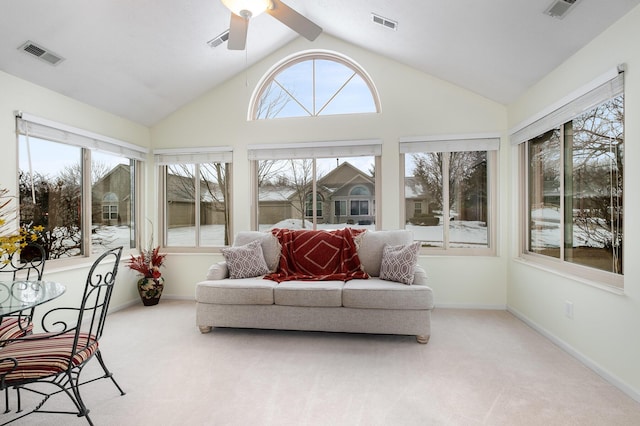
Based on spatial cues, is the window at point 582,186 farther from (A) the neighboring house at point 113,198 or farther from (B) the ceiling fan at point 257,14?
(A) the neighboring house at point 113,198

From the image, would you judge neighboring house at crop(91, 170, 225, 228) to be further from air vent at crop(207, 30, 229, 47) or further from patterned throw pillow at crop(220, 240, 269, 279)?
air vent at crop(207, 30, 229, 47)

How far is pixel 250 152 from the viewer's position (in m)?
4.73

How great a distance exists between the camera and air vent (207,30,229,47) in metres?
3.74

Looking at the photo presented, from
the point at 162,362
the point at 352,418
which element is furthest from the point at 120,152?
the point at 352,418

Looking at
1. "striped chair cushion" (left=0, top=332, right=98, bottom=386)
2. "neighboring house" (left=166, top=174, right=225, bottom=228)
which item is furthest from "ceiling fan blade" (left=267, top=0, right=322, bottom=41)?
"neighboring house" (left=166, top=174, right=225, bottom=228)

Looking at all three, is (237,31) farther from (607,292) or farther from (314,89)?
(607,292)

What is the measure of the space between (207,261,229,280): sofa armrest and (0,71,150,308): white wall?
4.61ft

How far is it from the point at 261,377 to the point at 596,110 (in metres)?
3.19

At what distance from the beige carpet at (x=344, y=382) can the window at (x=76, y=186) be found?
4.15 feet

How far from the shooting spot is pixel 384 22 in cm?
351

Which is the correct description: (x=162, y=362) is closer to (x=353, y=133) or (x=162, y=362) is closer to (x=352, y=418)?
(x=352, y=418)

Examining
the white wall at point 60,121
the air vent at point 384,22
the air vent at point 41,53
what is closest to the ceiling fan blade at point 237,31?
the air vent at point 384,22

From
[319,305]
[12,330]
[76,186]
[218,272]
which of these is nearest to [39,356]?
[12,330]

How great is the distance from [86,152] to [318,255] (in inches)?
110
